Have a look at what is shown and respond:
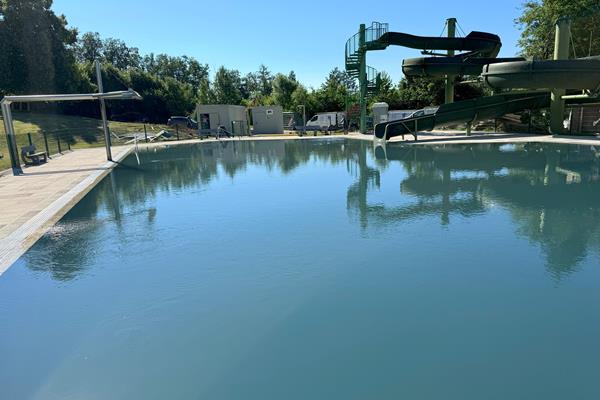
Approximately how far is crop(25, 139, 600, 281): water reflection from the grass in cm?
770

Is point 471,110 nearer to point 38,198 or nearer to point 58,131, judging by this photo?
point 38,198

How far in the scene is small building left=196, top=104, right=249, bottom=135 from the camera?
30.7 meters

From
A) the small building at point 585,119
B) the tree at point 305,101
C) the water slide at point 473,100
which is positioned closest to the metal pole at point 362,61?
the water slide at point 473,100

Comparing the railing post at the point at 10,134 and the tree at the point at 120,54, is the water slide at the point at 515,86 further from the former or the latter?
the tree at the point at 120,54

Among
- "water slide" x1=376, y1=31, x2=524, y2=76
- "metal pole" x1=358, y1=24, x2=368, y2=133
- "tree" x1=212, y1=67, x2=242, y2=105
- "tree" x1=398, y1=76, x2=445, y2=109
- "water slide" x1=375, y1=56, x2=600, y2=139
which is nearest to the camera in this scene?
"water slide" x1=375, y1=56, x2=600, y2=139

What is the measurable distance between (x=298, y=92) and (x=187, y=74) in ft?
121

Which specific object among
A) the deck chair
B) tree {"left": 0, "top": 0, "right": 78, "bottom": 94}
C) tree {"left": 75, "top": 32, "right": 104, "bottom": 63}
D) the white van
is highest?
tree {"left": 75, "top": 32, "right": 104, "bottom": 63}

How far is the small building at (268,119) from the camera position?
1297 inches

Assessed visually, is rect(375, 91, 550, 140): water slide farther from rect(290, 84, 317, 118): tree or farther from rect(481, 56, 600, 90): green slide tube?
rect(290, 84, 317, 118): tree

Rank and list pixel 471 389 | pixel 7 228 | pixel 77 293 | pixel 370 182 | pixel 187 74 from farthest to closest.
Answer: pixel 187 74 < pixel 370 182 < pixel 7 228 < pixel 77 293 < pixel 471 389

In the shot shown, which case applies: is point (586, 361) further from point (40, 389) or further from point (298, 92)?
point (298, 92)

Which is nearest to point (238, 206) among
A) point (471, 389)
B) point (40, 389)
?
point (40, 389)

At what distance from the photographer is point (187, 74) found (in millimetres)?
69500

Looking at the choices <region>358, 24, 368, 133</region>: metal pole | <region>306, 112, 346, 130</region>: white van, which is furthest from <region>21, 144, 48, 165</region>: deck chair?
<region>306, 112, 346, 130</region>: white van
